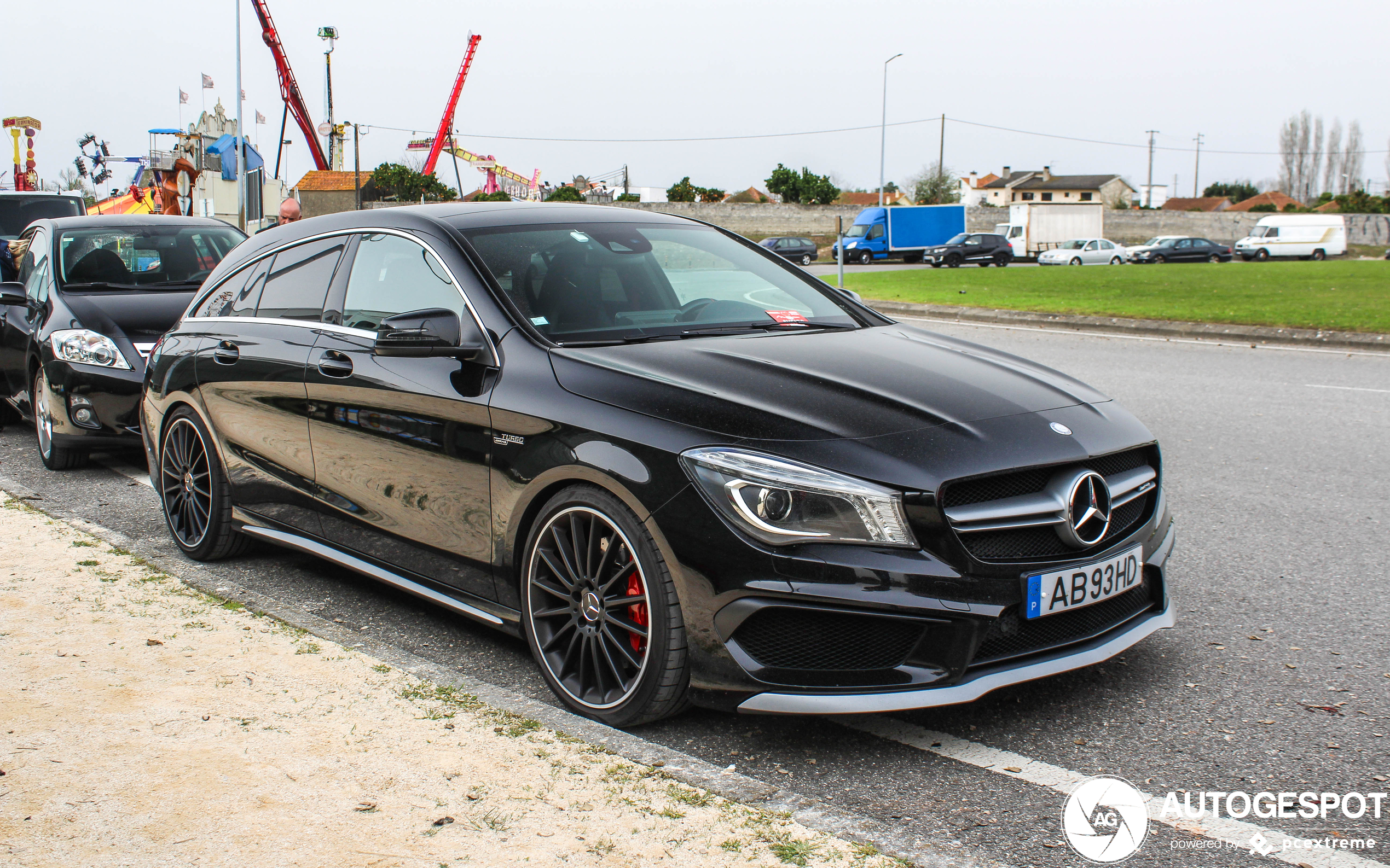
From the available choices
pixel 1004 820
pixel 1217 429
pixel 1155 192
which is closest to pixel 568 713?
pixel 1004 820

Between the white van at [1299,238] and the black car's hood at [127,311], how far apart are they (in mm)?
56551

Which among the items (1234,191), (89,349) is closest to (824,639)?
(89,349)

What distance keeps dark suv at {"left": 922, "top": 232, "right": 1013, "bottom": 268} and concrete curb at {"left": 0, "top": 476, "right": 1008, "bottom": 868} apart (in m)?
48.4

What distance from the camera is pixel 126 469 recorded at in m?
7.67

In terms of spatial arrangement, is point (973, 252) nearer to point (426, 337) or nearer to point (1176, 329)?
point (1176, 329)

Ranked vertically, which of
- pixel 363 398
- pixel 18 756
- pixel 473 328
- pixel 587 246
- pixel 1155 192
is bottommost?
pixel 18 756

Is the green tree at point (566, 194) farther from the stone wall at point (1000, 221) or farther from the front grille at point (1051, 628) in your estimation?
the front grille at point (1051, 628)

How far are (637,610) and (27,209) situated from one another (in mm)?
13820

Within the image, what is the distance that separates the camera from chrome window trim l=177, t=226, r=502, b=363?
12.5ft

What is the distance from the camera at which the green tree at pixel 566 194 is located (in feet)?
265

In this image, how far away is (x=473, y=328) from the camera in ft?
12.4

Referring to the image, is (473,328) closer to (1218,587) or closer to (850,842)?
(850,842)

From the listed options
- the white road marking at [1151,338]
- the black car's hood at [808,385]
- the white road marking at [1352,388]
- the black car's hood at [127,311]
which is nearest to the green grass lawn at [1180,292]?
the white road marking at [1151,338]

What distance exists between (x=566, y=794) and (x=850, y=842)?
707mm
